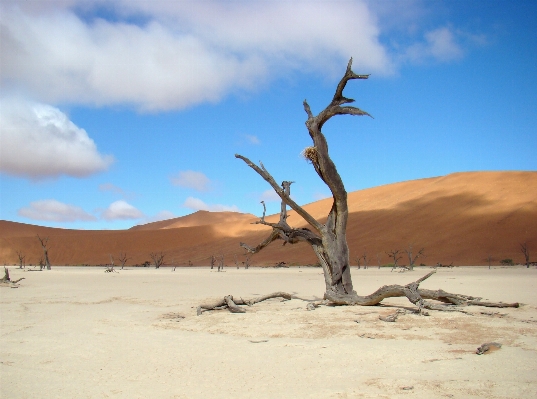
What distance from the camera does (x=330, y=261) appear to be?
10195 mm

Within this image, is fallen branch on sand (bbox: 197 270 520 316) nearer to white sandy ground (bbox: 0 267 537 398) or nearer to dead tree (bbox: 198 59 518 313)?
Answer: dead tree (bbox: 198 59 518 313)

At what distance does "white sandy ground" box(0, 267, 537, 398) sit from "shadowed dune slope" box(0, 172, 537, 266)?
27591 millimetres

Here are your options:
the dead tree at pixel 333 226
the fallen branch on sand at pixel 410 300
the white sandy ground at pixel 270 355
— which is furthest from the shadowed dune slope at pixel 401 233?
the white sandy ground at pixel 270 355

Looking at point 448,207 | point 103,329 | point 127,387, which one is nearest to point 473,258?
point 448,207

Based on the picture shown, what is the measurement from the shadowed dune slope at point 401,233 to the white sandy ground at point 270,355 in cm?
2759

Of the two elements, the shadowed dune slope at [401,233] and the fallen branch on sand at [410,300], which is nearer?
the fallen branch on sand at [410,300]

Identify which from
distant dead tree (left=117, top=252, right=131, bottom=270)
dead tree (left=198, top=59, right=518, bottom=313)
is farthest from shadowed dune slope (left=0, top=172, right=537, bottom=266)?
dead tree (left=198, top=59, right=518, bottom=313)

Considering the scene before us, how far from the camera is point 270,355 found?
216 inches

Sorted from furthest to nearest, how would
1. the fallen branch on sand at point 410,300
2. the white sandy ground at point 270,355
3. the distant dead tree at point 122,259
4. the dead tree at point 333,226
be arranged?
the distant dead tree at point 122,259 < the dead tree at point 333,226 < the fallen branch on sand at point 410,300 < the white sandy ground at point 270,355

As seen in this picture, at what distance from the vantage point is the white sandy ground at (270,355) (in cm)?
418

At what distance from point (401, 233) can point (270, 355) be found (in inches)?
1554

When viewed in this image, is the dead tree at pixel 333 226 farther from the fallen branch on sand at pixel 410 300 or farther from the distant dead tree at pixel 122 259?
the distant dead tree at pixel 122 259

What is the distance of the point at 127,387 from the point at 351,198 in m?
63.0

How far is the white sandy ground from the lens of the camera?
4176mm
